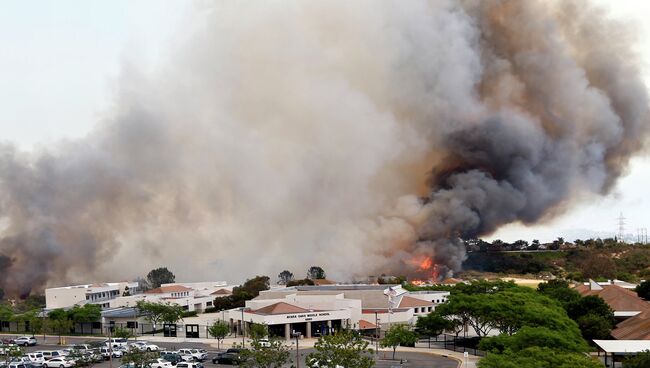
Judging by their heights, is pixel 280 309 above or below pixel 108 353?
above

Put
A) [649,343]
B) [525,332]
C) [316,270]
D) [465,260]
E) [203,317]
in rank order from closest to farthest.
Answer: [525,332], [649,343], [203,317], [316,270], [465,260]

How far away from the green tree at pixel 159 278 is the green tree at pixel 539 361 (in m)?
66.4

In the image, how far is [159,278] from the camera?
277ft

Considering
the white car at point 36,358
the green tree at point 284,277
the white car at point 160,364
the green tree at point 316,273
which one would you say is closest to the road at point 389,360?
the white car at point 160,364

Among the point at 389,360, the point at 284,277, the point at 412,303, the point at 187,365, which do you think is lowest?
the point at 389,360

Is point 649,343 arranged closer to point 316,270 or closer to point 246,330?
point 246,330

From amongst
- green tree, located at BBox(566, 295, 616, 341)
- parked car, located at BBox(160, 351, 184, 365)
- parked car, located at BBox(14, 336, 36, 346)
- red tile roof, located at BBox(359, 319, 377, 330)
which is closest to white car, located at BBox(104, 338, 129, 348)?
parked car, located at BBox(160, 351, 184, 365)

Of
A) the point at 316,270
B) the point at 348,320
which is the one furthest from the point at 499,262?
the point at 348,320

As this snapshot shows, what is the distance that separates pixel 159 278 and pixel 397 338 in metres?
53.0

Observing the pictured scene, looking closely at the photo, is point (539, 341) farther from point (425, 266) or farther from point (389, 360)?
point (425, 266)

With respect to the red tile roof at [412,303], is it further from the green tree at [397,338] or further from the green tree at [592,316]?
the green tree at [592,316]

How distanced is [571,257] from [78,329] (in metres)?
63.9

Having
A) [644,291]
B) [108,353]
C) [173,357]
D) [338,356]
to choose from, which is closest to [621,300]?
[644,291]

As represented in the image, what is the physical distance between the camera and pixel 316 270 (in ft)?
274
